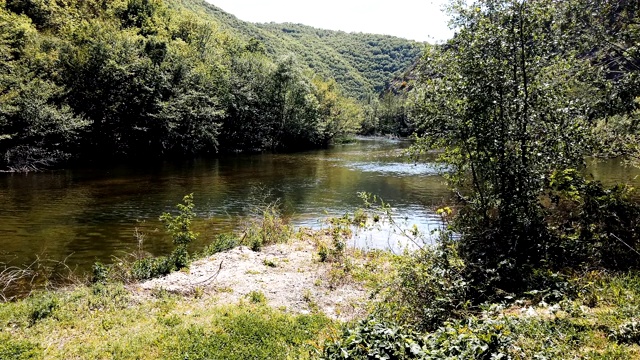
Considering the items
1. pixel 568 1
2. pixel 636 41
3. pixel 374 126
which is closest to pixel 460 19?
pixel 568 1

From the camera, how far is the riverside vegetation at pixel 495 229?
6.59m

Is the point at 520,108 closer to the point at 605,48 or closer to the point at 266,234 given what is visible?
the point at 605,48

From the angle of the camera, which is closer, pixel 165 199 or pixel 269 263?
pixel 269 263

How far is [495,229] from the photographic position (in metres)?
8.84

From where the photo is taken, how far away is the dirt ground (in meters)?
8.99

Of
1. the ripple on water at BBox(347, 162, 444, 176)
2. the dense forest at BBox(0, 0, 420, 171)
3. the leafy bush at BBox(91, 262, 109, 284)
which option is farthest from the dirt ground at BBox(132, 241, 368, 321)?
the ripple on water at BBox(347, 162, 444, 176)

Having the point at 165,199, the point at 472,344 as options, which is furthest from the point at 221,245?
the point at 165,199

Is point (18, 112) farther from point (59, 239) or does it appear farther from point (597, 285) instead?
point (597, 285)

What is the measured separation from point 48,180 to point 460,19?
29434mm

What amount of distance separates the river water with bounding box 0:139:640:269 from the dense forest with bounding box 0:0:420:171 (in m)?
5.19

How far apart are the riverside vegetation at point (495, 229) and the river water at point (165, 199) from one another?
237cm

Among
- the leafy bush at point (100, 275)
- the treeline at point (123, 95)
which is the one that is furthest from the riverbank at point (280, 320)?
the treeline at point (123, 95)

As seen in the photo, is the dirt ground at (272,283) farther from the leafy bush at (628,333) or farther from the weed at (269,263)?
the leafy bush at (628,333)

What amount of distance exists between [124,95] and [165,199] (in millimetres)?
23881
